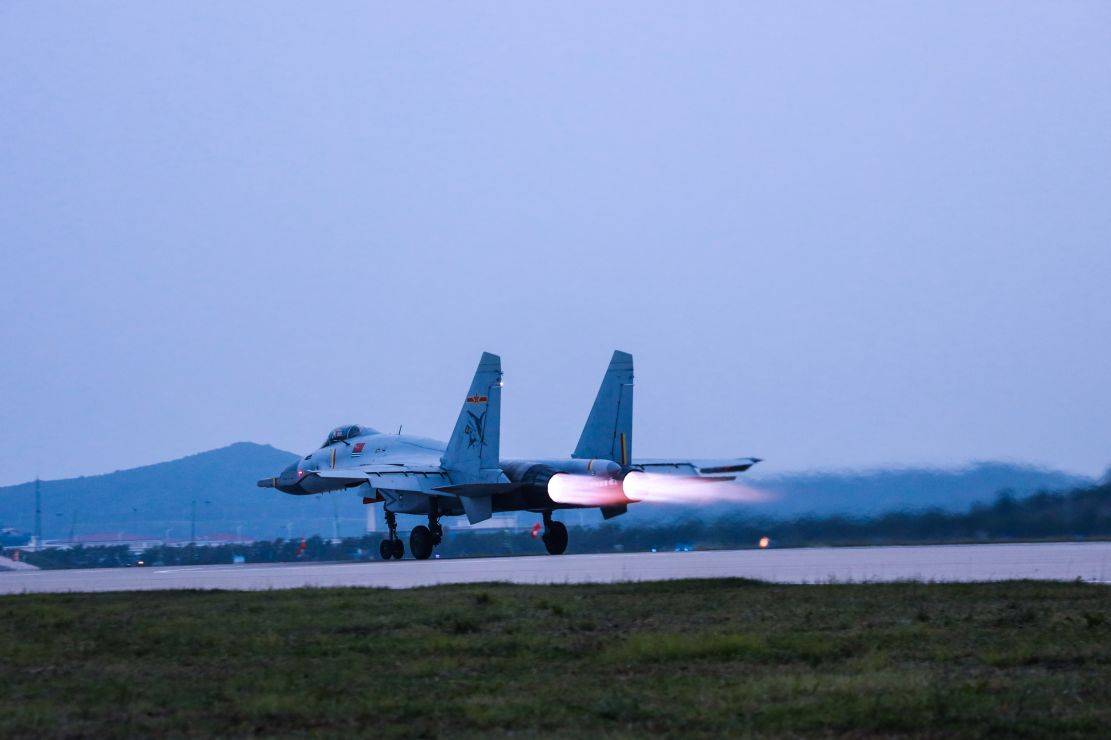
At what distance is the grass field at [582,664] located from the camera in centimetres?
976

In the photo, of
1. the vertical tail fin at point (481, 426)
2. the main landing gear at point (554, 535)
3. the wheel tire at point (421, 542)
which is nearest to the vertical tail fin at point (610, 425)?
the main landing gear at point (554, 535)

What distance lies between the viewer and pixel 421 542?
4206cm

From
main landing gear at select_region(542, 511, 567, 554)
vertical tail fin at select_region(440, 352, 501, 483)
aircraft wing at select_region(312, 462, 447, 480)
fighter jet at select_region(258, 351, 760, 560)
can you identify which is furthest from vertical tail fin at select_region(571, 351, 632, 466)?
aircraft wing at select_region(312, 462, 447, 480)

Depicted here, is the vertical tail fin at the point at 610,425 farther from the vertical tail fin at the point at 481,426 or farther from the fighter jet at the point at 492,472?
the vertical tail fin at the point at 481,426

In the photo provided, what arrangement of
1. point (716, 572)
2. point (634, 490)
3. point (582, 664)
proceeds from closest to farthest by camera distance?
point (582, 664), point (716, 572), point (634, 490)

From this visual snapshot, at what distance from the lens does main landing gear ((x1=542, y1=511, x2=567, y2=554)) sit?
138 ft

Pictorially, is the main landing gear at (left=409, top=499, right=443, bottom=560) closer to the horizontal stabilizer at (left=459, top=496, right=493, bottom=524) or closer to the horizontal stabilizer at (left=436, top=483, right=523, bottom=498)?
the horizontal stabilizer at (left=459, top=496, right=493, bottom=524)

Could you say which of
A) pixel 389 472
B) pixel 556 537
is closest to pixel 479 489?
pixel 389 472

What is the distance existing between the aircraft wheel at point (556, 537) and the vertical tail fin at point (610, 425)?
229cm

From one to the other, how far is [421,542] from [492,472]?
391cm

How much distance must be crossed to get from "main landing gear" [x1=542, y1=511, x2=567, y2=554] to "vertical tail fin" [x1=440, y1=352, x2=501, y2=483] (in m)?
2.95

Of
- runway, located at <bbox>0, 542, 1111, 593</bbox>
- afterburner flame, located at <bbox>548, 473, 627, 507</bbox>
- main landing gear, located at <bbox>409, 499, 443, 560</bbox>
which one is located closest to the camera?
runway, located at <bbox>0, 542, 1111, 593</bbox>

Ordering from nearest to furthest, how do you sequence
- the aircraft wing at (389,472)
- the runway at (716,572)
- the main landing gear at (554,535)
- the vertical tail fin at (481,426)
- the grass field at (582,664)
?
1. the grass field at (582,664)
2. the runway at (716,572)
3. the vertical tail fin at (481,426)
4. the aircraft wing at (389,472)
5. the main landing gear at (554,535)

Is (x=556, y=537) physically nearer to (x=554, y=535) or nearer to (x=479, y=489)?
(x=554, y=535)
